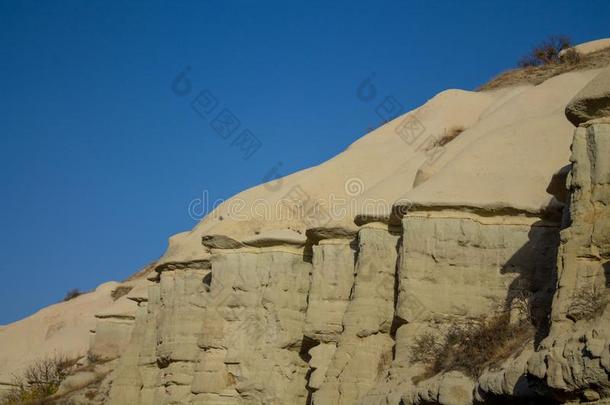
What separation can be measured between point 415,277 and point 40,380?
30.5 metres

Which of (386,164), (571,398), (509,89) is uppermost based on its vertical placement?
(509,89)

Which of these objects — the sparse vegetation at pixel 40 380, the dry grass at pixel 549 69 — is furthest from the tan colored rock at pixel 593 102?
the sparse vegetation at pixel 40 380

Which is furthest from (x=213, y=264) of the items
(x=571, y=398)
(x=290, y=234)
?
(x=571, y=398)

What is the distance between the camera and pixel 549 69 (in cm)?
3703

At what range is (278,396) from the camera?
92.5 feet

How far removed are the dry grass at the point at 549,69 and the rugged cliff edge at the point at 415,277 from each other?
95cm

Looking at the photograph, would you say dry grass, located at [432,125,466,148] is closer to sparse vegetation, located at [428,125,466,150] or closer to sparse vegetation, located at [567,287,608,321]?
sparse vegetation, located at [428,125,466,150]

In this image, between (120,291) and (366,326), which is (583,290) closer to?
(366,326)

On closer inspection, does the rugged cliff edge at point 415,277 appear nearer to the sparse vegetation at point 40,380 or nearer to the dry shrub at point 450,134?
the dry shrub at point 450,134

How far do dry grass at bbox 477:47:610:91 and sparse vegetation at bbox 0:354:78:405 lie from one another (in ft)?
79.5

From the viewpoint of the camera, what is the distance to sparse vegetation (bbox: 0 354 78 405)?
154 ft

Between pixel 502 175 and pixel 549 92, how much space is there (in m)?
8.45

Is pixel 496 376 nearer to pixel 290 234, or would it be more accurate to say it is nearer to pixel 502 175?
pixel 502 175

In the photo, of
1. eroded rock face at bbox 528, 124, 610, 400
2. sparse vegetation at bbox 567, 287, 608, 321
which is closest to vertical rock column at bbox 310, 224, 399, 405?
eroded rock face at bbox 528, 124, 610, 400
